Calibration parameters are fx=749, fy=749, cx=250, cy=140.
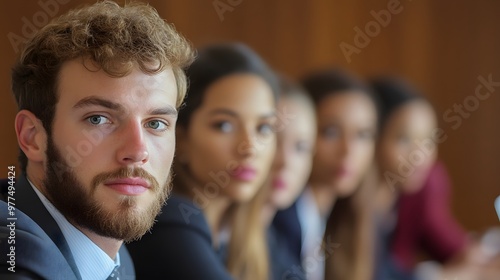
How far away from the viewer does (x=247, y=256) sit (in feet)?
3.63

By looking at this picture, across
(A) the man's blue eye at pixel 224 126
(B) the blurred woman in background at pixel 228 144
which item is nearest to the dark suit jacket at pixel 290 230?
(B) the blurred woman in background at pixel 228 144

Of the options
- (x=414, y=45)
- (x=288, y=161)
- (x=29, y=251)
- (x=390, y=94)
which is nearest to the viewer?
(x=29, y=251)

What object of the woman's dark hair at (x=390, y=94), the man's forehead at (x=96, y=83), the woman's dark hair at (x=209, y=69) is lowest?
the man's forehead at (x=96, y=83)

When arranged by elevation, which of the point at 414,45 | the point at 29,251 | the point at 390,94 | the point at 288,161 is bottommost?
the point at 29,251

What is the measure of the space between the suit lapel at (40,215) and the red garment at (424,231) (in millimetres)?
1156

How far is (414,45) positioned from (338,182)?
25.4 inches

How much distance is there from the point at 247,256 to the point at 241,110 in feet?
0.73

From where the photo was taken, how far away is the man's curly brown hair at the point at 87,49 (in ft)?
1.99

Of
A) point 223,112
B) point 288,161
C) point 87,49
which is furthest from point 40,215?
point 288,161

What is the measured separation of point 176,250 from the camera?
835mm

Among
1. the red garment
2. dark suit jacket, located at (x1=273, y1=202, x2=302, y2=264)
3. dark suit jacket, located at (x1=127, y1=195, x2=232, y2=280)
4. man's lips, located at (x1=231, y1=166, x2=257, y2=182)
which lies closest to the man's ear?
dark suit jacket, located at (x1=127, y1=195, x2=232, y2=280)

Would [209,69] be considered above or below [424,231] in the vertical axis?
above

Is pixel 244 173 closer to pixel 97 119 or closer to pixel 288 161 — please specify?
pixel 288 161

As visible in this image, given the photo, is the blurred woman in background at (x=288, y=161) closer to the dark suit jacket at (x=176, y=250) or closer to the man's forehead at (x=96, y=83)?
the dark suit jacket at (x=176, y=250)
